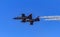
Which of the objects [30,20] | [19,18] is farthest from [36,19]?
[19,18]

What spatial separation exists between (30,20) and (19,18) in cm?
410

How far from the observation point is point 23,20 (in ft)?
173

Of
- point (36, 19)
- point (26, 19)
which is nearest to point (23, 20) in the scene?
point (26, 19)

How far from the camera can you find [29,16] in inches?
2071

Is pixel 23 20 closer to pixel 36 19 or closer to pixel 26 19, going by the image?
pixel 26 19

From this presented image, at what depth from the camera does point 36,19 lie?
173 ft

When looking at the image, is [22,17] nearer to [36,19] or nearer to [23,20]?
[23,20]

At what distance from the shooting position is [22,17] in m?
53.4

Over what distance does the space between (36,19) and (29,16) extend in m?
2.80

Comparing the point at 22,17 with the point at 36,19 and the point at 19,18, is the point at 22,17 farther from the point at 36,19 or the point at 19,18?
the point at 36,19

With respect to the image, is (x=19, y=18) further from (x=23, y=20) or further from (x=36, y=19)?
(x=36, y=19)

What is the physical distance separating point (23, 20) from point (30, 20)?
2579mm

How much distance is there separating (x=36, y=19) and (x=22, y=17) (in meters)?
5.23

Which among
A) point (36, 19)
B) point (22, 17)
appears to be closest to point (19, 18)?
point (22, 17)
